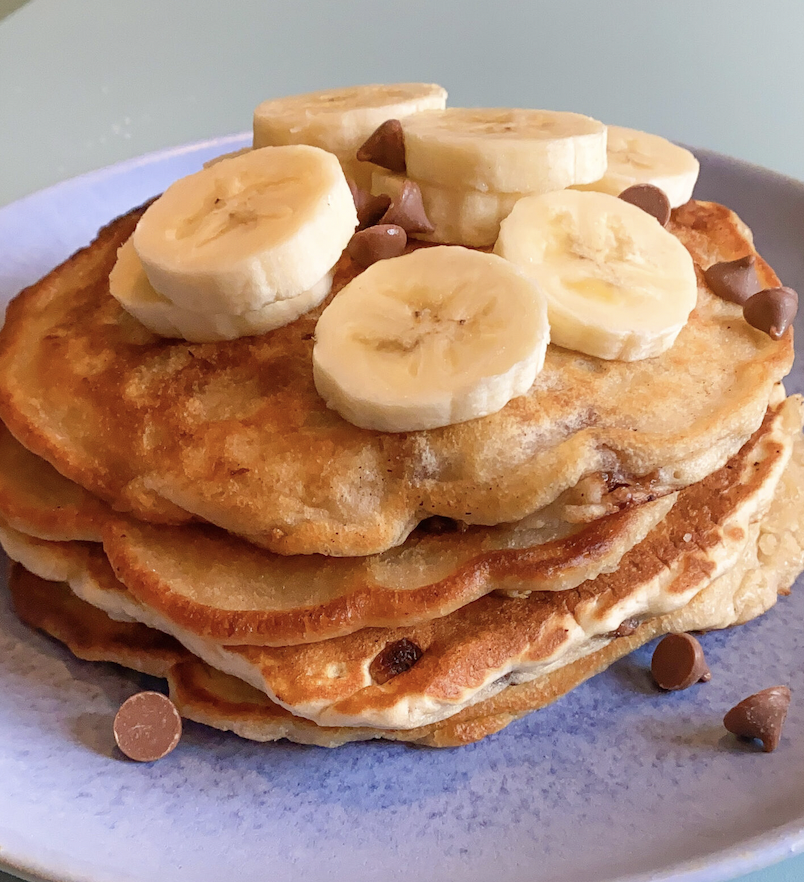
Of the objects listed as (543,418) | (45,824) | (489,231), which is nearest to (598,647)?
(543,418)

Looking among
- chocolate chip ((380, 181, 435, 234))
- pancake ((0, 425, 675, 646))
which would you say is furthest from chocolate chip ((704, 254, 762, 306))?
chocolate chip ((380, 181, 435, 234))

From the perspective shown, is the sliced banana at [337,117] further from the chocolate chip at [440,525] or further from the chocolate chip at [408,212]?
the chocolate chip at [440,525]

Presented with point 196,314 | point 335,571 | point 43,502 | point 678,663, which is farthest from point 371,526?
point 43,502

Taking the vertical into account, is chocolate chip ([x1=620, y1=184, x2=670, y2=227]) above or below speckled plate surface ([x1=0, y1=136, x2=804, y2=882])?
above

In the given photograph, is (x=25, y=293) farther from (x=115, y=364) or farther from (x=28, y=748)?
(x=28, y=748)

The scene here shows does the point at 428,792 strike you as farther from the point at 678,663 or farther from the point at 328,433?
the point at 328,433

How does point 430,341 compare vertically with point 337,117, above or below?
below

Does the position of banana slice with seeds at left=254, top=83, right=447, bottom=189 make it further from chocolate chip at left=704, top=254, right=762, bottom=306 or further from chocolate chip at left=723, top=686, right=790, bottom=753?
chocolate chip at left=723, top=686, right=790, bottom=753
